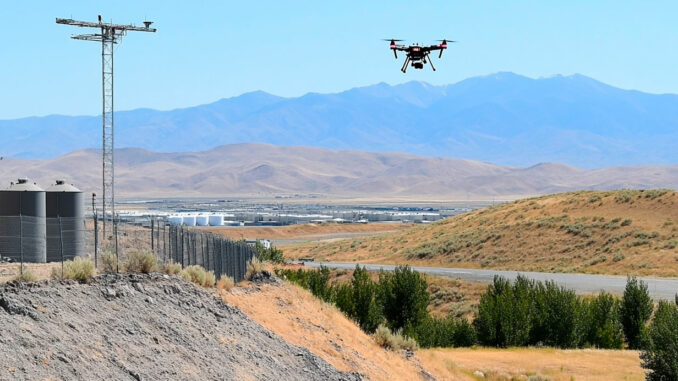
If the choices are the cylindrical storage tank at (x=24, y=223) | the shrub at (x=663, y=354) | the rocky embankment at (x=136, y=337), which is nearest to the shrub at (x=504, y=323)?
the shrub at (x=663, y=354)

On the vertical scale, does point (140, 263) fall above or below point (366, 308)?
above

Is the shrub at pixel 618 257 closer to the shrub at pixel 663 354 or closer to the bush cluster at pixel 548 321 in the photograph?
the bush cluster at pixel 548 321

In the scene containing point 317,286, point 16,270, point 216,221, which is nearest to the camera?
point 16,270

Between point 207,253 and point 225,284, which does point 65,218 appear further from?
point 225,284

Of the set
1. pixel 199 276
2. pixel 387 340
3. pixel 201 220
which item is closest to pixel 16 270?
pixel 199 276

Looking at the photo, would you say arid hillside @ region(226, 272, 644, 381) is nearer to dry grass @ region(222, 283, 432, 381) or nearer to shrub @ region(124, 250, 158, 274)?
dry grass @ region(222, 283, 432, 381)

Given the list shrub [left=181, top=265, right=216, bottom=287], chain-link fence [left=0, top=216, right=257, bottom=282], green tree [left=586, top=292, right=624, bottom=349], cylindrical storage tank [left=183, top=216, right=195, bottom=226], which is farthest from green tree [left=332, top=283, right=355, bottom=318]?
cylindrical storage tank [left=183, top=216, right=195, bottom=226]
